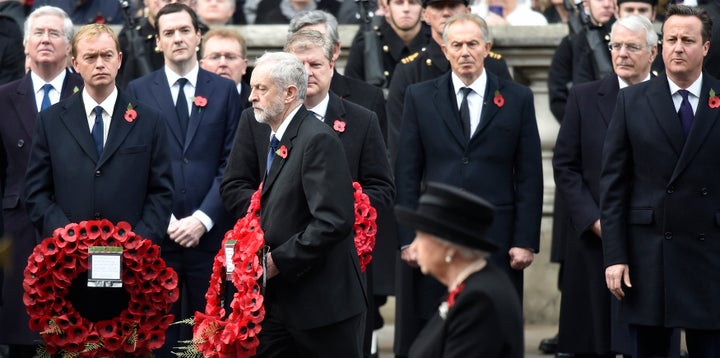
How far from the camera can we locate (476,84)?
9719 mm

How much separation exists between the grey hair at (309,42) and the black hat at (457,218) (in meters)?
3.31

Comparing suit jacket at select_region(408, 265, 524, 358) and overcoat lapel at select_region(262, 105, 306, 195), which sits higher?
overcoat lapel at select_region(262, 105, 306, 195)

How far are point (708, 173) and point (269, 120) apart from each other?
7.90 ft

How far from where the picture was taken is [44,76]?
10.3m

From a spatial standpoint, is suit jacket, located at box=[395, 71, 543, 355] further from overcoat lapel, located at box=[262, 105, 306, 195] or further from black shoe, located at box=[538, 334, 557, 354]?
overcoat lapel, located at box=[262, 105, 306, 195]

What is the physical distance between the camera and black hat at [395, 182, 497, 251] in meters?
5.88

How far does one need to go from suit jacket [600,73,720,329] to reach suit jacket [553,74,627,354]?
965 mm

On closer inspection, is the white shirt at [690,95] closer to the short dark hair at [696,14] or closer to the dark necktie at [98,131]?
the short dark hair at [696,14]

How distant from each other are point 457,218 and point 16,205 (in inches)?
185

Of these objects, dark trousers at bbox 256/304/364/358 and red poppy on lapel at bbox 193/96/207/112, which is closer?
dark trousers at bbox 256/304/364/358

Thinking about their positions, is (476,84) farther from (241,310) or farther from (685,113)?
(241,310)

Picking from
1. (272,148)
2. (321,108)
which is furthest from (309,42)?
(272,148)

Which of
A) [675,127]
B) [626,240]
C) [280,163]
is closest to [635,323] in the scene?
[626,240]

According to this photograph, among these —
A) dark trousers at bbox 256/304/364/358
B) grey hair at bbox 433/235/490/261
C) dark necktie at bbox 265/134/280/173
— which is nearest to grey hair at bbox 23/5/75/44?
dark necktie at bbox 265/134/280/173
